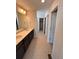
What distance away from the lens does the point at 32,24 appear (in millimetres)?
10367
